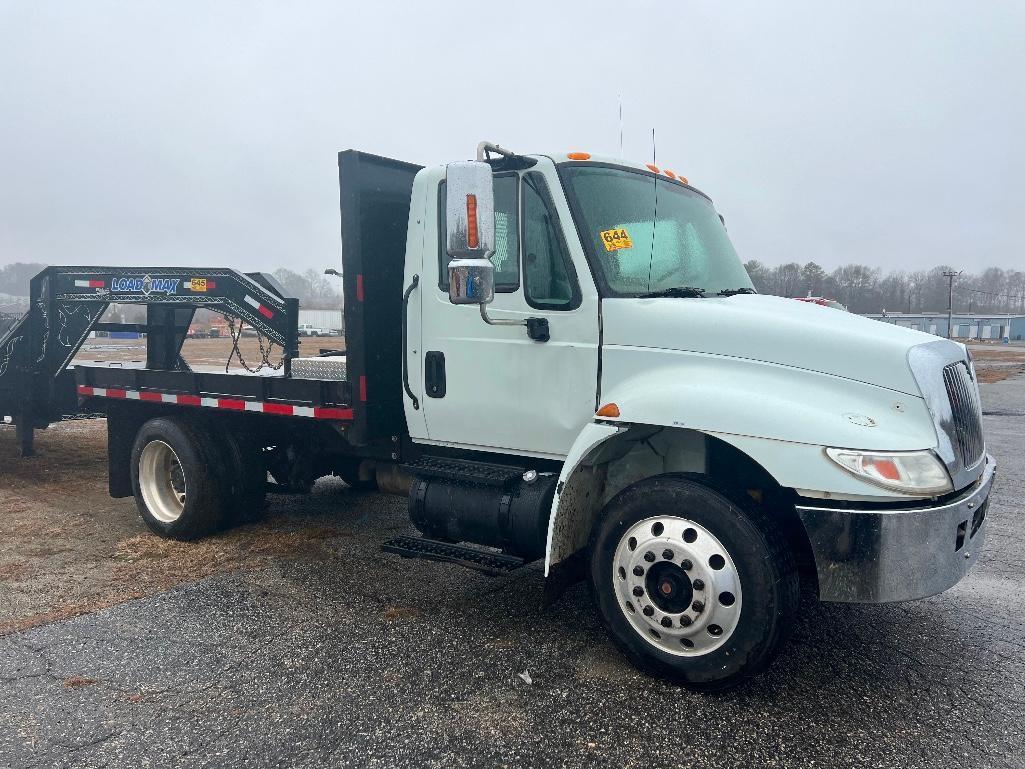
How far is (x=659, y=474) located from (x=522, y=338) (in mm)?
999

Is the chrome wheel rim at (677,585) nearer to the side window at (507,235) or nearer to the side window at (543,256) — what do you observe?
the side window at (543,256)

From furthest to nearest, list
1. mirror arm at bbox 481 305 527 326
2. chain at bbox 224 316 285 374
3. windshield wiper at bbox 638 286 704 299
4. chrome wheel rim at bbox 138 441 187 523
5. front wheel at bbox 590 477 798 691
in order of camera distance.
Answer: chain at bbox 224 316 285 374, chrome wheel rim at bbox 138 441 187 523, mirror arm at bbox 481 305 527 326, windshield wiper at bbox 638 286 704 299, front wheel at bbox 590 477 798 691

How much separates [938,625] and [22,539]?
249 inches

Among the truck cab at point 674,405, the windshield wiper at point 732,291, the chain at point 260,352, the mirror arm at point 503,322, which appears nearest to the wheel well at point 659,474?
the truck cab at point 674,405

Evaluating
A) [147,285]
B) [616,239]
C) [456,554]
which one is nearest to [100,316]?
[147,285]

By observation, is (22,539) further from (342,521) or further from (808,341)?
(808,341)

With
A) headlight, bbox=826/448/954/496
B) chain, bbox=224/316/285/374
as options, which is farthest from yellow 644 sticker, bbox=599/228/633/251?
chain, bbox=224/316/285/374

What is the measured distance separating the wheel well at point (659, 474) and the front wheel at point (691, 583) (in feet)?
0.53

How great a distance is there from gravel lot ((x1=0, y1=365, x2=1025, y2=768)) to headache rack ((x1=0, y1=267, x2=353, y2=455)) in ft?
3.91

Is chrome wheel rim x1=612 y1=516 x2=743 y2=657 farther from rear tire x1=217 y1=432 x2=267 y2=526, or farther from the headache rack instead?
rear tire x1=217 y1=432 x2=267 y2=526

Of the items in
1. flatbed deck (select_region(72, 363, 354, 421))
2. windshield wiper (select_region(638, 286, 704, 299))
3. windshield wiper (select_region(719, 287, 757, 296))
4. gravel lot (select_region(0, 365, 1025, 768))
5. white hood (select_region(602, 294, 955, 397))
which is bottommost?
gravel lot (select_region(0, 365, 1025, 768))

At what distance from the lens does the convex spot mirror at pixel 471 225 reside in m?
3.46

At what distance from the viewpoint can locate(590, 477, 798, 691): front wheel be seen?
10.7 ft

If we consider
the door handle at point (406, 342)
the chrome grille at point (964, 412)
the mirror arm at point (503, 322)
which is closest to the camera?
the chrome grille at point (964, 412)
